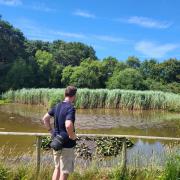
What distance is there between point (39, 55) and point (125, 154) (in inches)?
2257

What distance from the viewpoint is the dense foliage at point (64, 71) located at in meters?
52.2

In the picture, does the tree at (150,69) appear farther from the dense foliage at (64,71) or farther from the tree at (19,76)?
the tree at (19,76)

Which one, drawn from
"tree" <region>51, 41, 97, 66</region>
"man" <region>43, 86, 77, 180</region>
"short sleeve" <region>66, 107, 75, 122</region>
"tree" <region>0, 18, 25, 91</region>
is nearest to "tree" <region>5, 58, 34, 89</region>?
"tree" <region>0, 18, 25, 91</region>

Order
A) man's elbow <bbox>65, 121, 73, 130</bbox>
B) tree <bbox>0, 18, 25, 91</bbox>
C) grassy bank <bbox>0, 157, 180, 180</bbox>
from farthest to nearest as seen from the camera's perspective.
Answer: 1. tree <bbox>0, 18, 25, 91</bbox>
2. grassy bank <bbox>0, 157, 180, 180</bbox>
3. man's elbow <bbox>65, 121, 73, 130</bbox>

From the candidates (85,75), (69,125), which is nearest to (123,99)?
(85,75)

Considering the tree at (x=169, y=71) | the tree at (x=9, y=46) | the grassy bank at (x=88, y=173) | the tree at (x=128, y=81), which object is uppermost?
the tree at (x=9, y=46)

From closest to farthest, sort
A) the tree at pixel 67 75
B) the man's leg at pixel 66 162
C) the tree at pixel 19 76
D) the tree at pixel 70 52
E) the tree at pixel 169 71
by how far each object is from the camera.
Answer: the man's leg at pixel 66 162, the tree at pixel 19 76, the tree at pixel 67 75, the tree at pixel 169 71, the tree at pixel 70 52

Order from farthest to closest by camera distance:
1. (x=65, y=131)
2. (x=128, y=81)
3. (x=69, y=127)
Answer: (x=128, y=81) → (x=65, y=131) → (x=69, y=127)

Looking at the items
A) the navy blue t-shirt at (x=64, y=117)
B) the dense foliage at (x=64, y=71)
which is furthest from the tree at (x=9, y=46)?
the navy blue t-shirt at (x=64, y=117)

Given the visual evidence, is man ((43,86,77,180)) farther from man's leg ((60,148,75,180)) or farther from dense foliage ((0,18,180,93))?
dense foliage ((0,18,180,93))

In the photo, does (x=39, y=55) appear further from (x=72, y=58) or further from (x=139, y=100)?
(x=139, y=100)

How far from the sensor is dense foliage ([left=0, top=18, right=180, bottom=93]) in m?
52.2

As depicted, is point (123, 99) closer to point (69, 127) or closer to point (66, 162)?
point (66, 162)

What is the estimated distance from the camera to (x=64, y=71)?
189 feet
